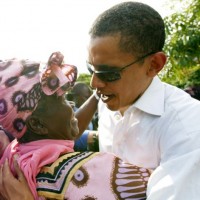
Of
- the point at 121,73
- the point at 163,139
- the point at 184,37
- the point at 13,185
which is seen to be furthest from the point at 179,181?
the point at 184,37

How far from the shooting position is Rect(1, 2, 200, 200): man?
6.94 ft

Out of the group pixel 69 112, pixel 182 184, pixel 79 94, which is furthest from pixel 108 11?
pixel 79 94

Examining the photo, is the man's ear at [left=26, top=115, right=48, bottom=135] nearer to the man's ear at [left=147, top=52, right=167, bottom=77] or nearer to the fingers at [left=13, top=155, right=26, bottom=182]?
the fingers at [left=13, top=155, right=26, bottom=182]

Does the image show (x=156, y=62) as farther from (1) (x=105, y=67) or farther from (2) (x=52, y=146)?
(2) (x=52, y=146)

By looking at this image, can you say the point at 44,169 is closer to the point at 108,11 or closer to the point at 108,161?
the point at 108,161

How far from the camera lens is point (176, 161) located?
1.97 meters

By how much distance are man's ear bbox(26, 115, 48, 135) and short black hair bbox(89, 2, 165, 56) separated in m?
0.56

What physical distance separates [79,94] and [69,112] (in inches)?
202

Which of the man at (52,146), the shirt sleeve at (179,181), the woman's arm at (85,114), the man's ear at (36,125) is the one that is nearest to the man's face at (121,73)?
the man at (52,146)

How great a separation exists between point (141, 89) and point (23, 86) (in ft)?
2.40

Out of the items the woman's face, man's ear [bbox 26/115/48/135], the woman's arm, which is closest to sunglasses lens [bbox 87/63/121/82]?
the woman's face

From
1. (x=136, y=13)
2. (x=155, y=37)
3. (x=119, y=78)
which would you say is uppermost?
(x=136, y=13)

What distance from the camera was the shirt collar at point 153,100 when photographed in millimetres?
2303

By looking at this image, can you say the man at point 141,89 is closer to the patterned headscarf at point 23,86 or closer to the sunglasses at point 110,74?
the sunglasses at point 110,74
